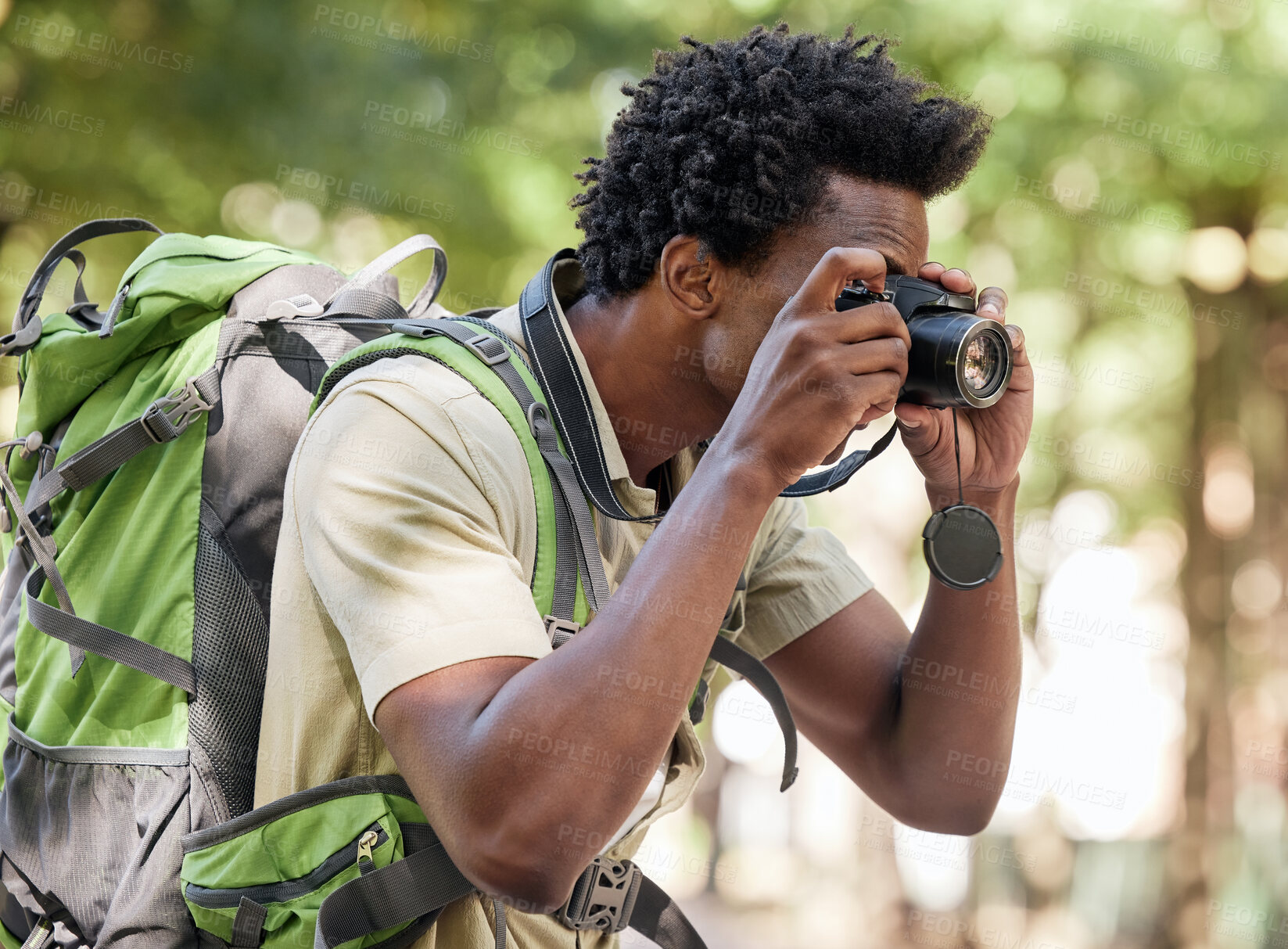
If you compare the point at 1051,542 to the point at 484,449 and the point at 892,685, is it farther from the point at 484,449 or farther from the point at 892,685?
the point at 484,449

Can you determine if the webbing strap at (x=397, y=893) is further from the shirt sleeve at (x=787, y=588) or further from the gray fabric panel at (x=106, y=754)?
the shirt sleeve at (x=787, y=588)

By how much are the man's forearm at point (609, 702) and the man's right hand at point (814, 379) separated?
Answer: 0.11m

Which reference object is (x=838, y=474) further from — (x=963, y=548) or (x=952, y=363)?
(x=952, y=363)

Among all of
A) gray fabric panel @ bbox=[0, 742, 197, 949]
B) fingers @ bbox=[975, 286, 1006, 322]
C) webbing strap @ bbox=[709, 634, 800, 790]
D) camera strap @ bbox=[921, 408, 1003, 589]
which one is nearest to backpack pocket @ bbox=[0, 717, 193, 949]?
gray fabric panel @ bbox=[0, 742, 197, 949]

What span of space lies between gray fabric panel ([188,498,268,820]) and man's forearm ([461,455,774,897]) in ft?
1.65

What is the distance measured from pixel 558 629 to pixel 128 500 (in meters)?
0.75

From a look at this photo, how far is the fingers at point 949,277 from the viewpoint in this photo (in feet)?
5.97

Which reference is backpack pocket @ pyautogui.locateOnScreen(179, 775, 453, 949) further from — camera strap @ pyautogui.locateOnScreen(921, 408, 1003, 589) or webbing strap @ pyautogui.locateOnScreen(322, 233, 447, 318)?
camera strap @ pyautogui.locateOnScreen(921, 408, 1003, 589)

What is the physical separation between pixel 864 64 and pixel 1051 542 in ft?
16.0

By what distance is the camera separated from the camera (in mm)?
1615

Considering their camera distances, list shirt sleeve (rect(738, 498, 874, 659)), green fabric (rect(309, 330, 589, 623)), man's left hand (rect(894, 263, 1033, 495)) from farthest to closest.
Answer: shirt sleeve (rect(738, 498, 874, 659)) < man's left hand (rect(894, 263, 1033, 495)) < green fabric (rect(309, 330, 589, 623))

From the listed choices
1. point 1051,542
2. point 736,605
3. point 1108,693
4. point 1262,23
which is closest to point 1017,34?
point 1262,23

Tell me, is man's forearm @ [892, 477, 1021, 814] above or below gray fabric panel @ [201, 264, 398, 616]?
below

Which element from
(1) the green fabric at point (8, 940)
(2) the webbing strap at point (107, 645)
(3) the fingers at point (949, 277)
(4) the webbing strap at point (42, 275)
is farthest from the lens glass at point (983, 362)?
(1) the green fabric at point (8, 940)
